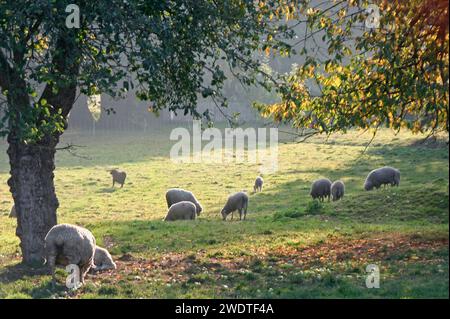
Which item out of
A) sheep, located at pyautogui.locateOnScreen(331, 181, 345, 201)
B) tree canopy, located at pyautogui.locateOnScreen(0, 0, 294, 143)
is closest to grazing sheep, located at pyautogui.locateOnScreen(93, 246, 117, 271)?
tree canopy, located at pyautogui.locateOnScreen(0, 0, 294, 143)

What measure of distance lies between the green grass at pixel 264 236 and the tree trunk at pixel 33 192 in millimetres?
680

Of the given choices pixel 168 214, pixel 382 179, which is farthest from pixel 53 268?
pixel 382 179

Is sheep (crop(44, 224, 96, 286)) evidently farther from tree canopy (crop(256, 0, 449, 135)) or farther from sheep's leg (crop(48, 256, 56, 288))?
tree canopy (crop(256, 0, 449, 135))

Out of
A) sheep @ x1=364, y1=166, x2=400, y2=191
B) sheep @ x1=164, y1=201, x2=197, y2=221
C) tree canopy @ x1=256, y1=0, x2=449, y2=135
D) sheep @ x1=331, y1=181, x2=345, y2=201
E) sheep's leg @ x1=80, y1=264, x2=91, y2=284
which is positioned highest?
tree canopy @ x1=256, y1=0, x2=449, y2=135

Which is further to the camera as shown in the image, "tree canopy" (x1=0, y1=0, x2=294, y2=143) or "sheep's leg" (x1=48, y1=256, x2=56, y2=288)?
"sheep's leg" (x1=48, y1=256, x2=56, y2=288)

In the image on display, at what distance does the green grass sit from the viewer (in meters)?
13.2

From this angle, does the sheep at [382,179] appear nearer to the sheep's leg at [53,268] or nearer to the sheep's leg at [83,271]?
the sheep's leg at [83,271]

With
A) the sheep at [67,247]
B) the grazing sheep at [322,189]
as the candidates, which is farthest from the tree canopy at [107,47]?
the grazing sheep at [322,189]

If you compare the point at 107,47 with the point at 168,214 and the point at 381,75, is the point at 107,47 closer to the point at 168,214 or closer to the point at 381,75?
the point at 381,75

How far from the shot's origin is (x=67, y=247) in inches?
554

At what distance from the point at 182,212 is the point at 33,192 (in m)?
10.2

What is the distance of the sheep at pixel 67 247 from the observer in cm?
1405

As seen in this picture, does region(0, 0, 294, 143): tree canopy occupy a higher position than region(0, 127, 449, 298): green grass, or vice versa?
region(0, 0, 294, 143): tree canopy

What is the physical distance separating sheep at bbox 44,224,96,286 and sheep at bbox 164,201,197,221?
39.0ft
